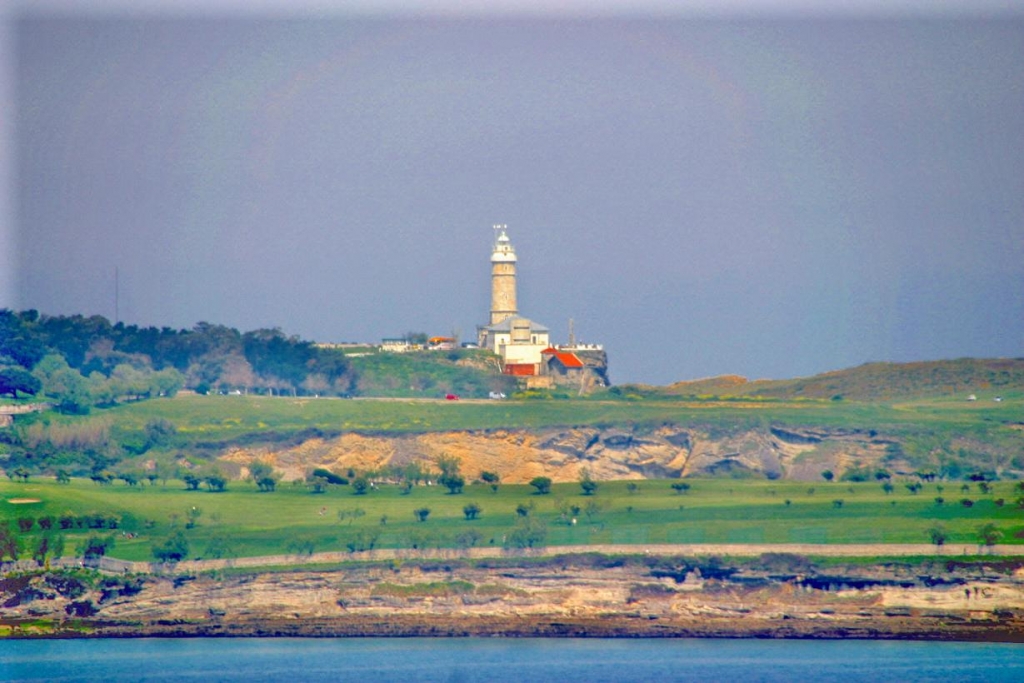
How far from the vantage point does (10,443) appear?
48.6 metres

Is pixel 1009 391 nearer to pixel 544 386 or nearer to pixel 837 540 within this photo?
pixel 544 386

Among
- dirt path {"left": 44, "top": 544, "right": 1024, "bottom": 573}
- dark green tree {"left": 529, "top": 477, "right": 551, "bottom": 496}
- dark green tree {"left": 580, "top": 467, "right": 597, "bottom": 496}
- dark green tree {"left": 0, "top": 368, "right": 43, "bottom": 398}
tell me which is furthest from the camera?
dark green tree {"left": 0, "top": 368, "right": 43, "bottom": 398}

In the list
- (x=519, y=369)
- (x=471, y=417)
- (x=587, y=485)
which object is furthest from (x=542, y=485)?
(x=519, y=369)

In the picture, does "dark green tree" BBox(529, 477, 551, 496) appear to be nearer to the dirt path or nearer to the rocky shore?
the dirt path

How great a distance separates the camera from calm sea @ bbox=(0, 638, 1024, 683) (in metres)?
34.8

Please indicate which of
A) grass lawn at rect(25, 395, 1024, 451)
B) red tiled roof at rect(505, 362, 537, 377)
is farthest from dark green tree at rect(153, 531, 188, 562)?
red tiled roof at rect(505, 362, 537, 377)

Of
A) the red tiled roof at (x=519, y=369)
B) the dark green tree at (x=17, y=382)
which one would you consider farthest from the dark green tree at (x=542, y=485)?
the dark green tree at (x=17, y=382)

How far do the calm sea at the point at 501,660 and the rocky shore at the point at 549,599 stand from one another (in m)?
0.76

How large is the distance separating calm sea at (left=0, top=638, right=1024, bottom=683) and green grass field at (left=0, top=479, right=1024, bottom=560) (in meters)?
3.61

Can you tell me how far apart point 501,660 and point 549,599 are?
4.06 m

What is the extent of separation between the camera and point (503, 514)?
145 ft

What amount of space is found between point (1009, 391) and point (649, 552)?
67.2ft

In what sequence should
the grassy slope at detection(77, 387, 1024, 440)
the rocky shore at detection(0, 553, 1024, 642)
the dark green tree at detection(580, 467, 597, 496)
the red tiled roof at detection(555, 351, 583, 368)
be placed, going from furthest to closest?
the red tiled roof at detection(555, 351, 583, 368), the grassy slope at detection(77, 387, 1024, 440), the dark green tree at detection(580, 467, 597, 496), the rocky shore at detection(0, 553, 1024, 642)

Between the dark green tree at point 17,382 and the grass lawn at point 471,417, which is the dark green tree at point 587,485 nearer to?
the grass lawn at point 471,417
